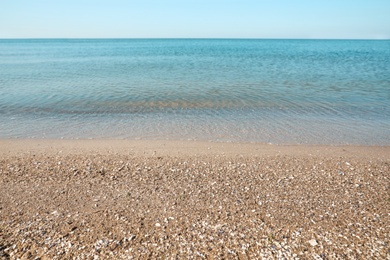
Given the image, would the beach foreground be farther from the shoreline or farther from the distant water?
the distant water

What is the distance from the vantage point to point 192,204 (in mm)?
6125

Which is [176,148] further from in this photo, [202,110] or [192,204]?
[202,110]

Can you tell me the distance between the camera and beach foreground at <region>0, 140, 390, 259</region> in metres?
4.80

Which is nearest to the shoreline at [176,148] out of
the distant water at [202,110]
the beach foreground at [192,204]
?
the beach foreground at [192,204]

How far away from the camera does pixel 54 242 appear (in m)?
4.87

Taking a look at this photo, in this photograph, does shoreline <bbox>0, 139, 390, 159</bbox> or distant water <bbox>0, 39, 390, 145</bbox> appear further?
distant water <bbox>0, 39, 390, 145</bbox>

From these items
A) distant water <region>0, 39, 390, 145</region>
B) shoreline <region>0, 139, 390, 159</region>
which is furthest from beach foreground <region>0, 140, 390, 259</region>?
distant water <region>0, 39, 390, 145</region>

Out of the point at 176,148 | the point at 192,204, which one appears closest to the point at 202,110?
the point at 176,148

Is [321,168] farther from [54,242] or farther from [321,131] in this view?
[54,242]

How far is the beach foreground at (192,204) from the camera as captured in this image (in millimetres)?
4801

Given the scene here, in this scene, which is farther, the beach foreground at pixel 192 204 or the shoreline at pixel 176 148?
the shoreline at pixel 176 148

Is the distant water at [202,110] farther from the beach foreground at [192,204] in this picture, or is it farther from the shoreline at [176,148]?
the beach foreground at [192,204]

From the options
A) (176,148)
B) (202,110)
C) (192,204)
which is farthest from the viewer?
(202,110)

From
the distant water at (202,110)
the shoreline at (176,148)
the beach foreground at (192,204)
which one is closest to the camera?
the beach foreground at (192,204)
